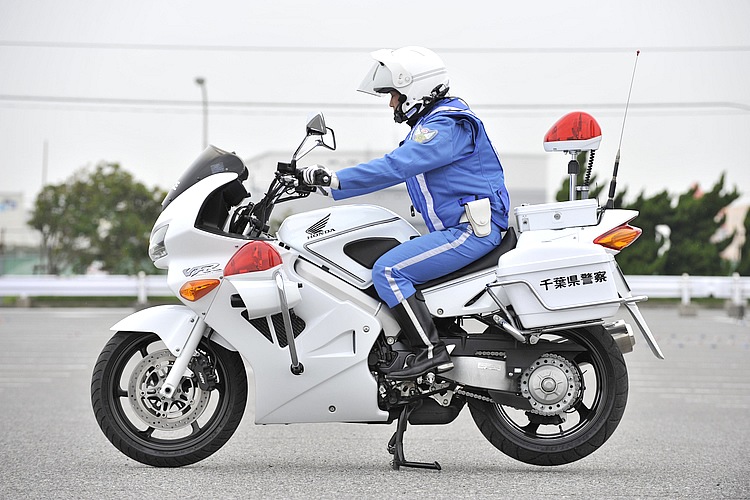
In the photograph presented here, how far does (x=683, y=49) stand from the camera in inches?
1571

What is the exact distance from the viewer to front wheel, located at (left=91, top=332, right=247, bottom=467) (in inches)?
240

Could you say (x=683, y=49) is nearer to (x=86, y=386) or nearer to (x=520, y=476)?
(x=86, y=386)

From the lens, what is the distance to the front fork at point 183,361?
5.95 meters

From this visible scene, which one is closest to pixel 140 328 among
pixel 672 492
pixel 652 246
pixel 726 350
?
pixel 672 492

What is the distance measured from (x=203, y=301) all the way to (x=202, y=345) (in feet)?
0.87

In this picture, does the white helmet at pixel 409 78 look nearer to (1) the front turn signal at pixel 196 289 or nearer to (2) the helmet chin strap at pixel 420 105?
(2) the helmet chin strap at pixel 420 105

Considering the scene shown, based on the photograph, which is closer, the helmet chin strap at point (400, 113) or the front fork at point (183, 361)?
the front fork at point (183, 361)

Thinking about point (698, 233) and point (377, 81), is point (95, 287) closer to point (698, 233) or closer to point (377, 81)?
point (698, 233)

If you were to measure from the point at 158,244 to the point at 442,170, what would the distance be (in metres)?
1.68

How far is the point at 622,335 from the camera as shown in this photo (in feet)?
20.6

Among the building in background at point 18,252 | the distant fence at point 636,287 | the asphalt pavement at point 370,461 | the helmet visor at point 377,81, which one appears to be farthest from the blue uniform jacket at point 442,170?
the building in background at point 18,252

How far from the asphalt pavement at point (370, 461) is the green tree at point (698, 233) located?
75.0ft

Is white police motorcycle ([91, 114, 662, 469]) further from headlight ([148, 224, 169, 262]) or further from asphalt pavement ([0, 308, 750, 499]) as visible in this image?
asphalt pavement ([0, 308, 750, 499])

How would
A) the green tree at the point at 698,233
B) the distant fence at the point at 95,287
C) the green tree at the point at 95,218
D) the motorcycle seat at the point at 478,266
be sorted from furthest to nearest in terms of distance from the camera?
the green tree at the point at 95,218 < the green tree at the point at 698,233 < the distant fence at the point at 95,287 < the motorcycle seat at the point at 478,266
